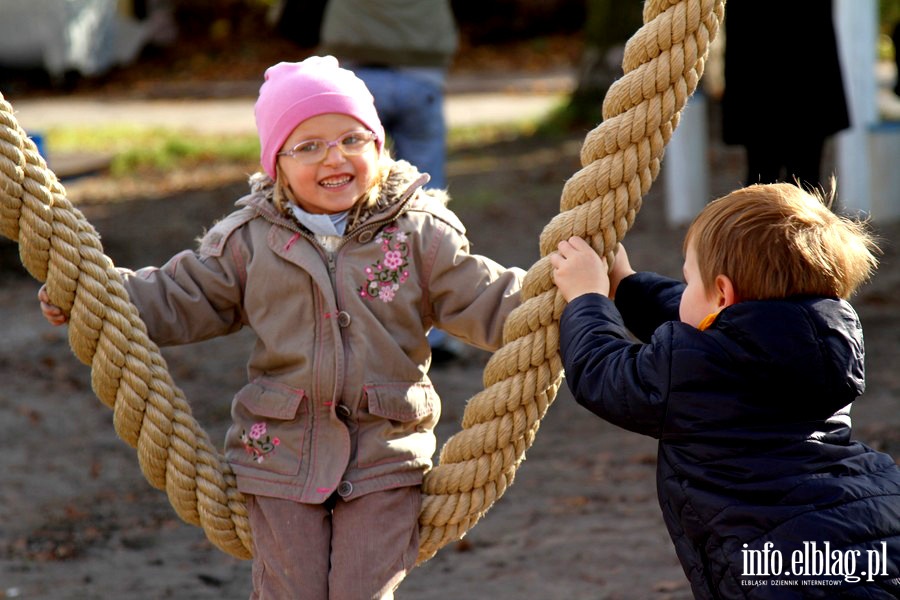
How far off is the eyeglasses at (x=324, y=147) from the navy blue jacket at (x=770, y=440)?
706 mm

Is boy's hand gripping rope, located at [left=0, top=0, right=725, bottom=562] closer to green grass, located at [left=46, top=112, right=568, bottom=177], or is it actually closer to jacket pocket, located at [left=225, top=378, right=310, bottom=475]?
jacket pocket, located at [left=225, top=378, right=310, bottom=475]

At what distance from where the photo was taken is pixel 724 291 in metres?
2.14

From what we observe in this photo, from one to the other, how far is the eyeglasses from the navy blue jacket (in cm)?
71

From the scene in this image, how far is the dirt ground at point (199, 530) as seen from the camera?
370 cm

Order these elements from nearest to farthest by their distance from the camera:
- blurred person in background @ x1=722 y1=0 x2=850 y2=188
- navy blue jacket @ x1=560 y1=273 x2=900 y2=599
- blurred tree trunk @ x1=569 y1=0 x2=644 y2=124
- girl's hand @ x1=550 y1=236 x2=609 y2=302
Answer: navy blue jacket @ x1=560 y1=273 x2=900 y2=599 < girl's hand @ x1=550 y1=236 x2=609 y2=302 < blurred person in background @ x1=722 y1=0 x2=850 y2=188 < blurred tree trunk @ x1=569 y1=0 x2=644 y2=124

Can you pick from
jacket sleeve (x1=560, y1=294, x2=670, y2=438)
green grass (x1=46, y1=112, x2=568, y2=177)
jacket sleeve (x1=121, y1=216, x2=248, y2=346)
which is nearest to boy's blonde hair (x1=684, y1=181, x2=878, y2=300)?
jacket sleeve (x1=560, y1=294, x2=670, y2=438)

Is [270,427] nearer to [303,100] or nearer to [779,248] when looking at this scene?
[303,100]

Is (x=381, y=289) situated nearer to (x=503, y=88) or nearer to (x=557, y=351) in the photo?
(x=557, y=351)

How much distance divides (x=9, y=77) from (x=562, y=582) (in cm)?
1253

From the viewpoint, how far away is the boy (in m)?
2.07

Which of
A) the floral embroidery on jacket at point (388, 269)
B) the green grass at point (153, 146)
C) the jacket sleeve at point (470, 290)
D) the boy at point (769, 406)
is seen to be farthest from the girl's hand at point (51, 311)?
the green grass at point (153, 146)

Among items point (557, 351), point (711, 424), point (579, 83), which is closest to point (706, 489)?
point (711, 424)

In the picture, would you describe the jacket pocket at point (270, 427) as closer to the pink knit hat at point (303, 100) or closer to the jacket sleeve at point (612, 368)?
the pink knit hat at point (303, 100)

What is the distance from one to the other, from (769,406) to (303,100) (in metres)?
1.07
